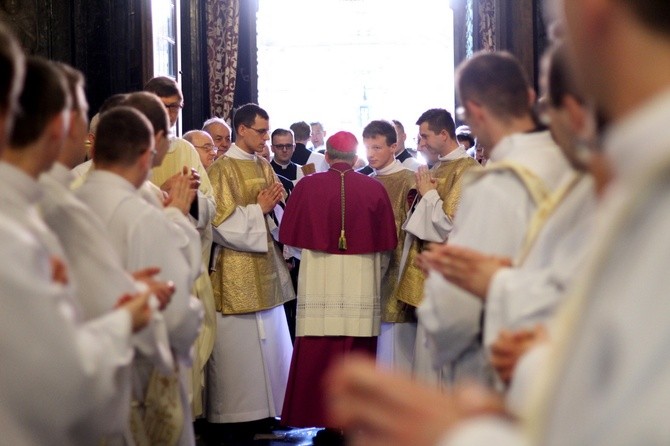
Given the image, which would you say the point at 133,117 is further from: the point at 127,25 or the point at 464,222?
the point at 127,25

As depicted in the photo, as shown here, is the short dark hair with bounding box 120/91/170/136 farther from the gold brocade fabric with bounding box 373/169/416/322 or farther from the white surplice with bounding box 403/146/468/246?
the gold brocade fabric with bounding box 373/169/416/322

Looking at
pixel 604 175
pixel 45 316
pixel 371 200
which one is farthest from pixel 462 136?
pixel 604 175

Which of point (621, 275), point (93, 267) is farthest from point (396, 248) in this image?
point (621, 275)

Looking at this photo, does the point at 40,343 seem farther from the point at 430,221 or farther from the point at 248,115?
the point at 248,115

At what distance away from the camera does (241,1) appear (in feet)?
42.2

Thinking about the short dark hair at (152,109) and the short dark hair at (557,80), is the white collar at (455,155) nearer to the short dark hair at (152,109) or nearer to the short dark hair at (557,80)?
the short dark hair at (152,109)

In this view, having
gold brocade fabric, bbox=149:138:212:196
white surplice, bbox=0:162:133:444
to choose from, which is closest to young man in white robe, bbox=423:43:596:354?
white surplice, bbox=0:162:133:444

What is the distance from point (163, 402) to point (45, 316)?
5.91 feet

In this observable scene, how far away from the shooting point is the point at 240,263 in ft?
23.9

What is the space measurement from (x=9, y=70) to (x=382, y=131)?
19.6 feet

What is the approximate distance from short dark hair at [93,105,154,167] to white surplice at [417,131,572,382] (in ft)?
3.88

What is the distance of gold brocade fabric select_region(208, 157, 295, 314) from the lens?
7273 mm

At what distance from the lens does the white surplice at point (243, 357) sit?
7.24 metres

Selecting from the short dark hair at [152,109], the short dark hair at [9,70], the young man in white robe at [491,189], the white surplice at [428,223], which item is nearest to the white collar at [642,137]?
the short dark hair at [9,70]
